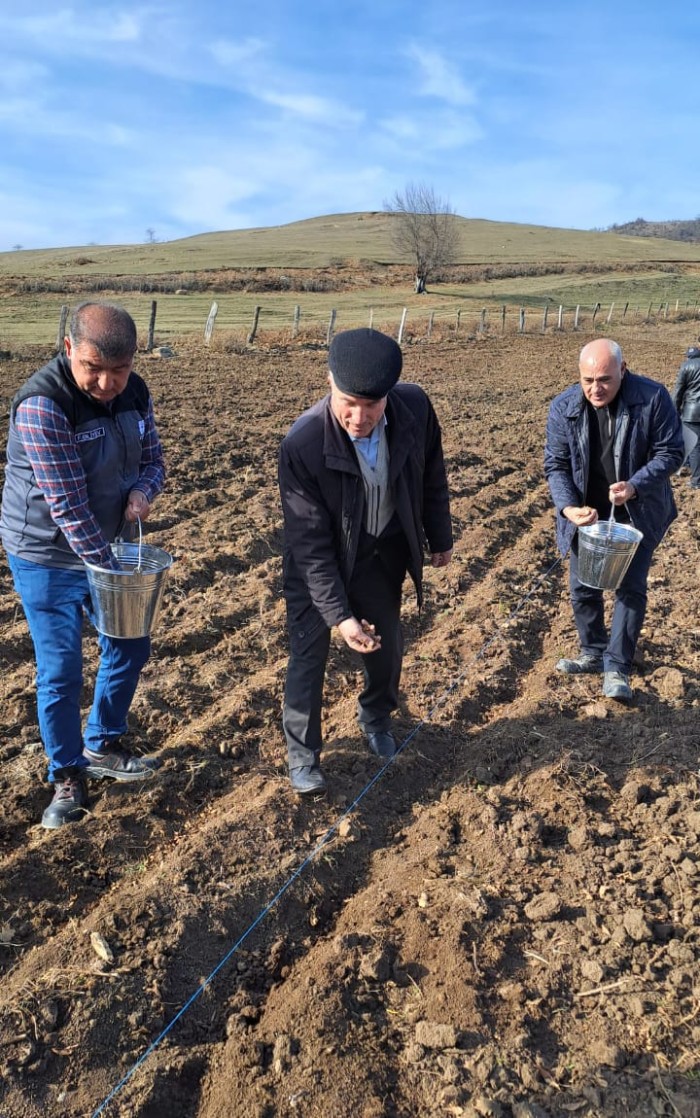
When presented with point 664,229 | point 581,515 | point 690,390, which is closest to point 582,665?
point 581,515

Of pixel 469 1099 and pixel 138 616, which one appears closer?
pixel 469 1099

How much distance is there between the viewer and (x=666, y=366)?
67.9 feet

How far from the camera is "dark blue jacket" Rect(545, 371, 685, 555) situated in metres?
4.60

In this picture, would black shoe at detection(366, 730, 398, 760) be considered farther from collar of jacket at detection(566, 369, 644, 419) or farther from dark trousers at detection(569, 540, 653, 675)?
collar of jacket at detection(566, 369, 644, 419)

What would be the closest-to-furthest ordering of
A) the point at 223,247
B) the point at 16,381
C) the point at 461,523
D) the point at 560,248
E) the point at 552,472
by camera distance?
the point at 552,472
the point at 461,523
the point at 16,381
the point at 223,247
the point at 560,248

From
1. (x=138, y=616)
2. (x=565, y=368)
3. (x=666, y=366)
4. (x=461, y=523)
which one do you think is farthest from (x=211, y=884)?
(x=666, y=366)

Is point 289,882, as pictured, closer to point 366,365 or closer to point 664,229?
point 366,365

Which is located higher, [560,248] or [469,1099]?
[560,248]

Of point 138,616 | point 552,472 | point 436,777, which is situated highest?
point 552,472

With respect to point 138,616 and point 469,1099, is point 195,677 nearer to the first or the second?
point 138,616

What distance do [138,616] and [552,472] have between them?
2.57m

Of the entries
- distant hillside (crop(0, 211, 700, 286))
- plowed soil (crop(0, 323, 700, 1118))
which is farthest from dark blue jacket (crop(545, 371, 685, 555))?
distant hillside (crop(0, 211, 700, 286))

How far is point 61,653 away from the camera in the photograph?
11.7 feet

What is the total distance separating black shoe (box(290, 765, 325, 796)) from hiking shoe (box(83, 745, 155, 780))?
69cm
